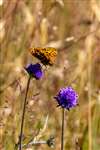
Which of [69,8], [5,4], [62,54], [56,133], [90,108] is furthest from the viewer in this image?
[69,8]

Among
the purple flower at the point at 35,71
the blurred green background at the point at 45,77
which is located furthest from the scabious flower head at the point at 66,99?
the blurred green background at the point at 45,77

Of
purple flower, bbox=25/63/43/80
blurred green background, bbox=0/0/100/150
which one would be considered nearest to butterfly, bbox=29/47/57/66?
purple flower, bbox=25/63/43/80

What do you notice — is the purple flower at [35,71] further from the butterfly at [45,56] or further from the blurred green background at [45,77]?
the blurred green background at [45,77]

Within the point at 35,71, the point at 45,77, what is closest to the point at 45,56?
the point at 35,71

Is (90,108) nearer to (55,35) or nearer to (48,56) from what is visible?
(48,56)

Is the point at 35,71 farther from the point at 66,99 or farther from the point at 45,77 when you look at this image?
the point at 45,77

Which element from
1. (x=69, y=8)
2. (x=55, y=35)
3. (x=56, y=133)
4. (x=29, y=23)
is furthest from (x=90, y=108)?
(x=69, y=8)
